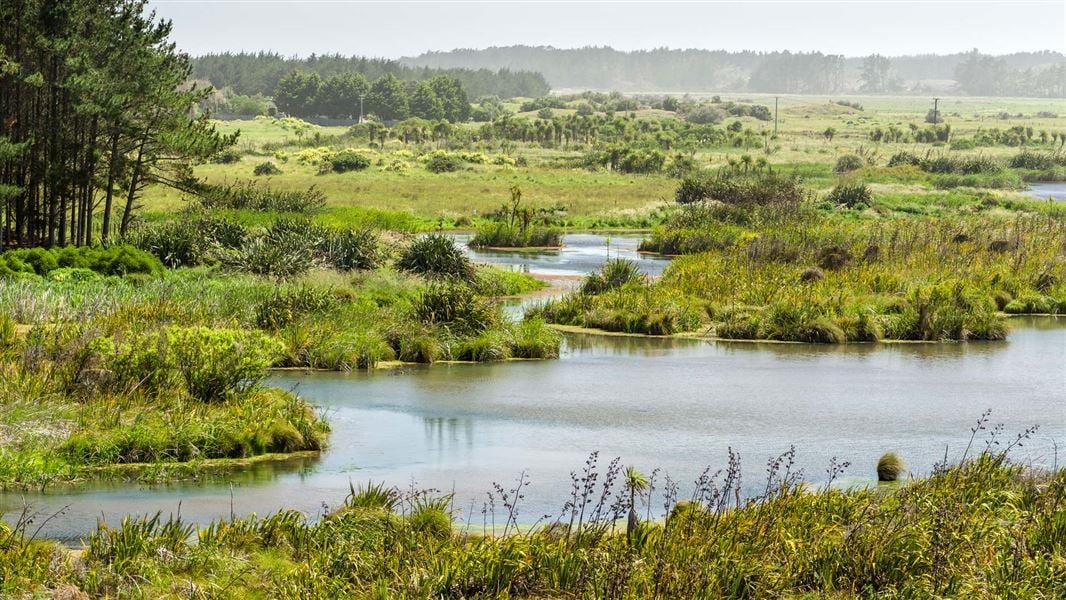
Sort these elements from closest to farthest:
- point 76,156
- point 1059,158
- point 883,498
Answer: point 883,498 < point 76,156 < point 1059,158

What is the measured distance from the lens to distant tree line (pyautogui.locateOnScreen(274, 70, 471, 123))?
17988 centimetres

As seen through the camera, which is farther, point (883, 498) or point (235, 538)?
point (883, 498)

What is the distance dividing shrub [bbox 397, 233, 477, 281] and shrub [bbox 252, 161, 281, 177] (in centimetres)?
5086

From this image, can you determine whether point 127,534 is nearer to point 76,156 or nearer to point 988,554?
point 988,554

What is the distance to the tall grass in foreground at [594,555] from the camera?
11.6 metres

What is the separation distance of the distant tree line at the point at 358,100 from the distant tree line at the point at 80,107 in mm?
137495

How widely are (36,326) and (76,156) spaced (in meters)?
19.0

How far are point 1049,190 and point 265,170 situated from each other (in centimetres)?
5022

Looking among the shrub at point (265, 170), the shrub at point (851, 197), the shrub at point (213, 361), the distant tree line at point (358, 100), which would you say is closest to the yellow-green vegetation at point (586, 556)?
the shrub at point (213, 361)

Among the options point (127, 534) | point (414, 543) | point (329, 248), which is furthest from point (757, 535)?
point (329, 248)

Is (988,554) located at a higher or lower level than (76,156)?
lower

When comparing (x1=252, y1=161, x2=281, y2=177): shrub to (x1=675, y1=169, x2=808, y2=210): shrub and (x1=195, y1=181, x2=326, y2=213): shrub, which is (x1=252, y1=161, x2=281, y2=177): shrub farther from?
(x1=195, y1=181, x2=326, y2=213): shrub

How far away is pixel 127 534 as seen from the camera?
12.3 metres

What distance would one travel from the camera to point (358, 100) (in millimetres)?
180500
